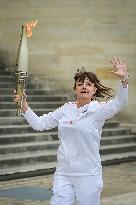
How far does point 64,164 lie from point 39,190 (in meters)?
3.87

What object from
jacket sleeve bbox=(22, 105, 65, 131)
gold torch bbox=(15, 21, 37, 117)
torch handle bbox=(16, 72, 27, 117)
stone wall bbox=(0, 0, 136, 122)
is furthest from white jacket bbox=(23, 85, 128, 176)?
stone wall bbox=(0, 0, 136, 122)

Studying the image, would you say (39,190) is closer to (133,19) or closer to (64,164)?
(64,164)

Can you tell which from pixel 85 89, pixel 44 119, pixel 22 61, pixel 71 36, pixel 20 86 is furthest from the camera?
pixel 71 36

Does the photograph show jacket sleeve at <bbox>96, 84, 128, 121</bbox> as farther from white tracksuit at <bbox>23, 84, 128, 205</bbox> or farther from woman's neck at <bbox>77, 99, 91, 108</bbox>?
woman's neck at <bbox>77, 99, 91, 108</bbox>

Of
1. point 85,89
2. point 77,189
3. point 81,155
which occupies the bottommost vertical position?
point 77,189

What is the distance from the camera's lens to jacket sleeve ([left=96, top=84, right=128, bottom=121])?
396 centimetres

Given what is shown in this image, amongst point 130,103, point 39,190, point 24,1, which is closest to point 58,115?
point 39,190

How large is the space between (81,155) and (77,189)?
29cm

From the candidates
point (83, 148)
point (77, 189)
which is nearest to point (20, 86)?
point (83, 148)

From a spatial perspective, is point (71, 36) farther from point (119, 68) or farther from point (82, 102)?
point (119, 68)

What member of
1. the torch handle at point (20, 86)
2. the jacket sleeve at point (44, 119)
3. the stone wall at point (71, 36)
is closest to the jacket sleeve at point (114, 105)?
the jacket sleeve at point (44, 119)

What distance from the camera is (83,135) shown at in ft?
13.2

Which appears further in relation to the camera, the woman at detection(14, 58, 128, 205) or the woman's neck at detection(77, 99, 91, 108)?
the woman's neck at detection(77, 99, 91, 108)

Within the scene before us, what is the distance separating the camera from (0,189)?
25.8 ft
